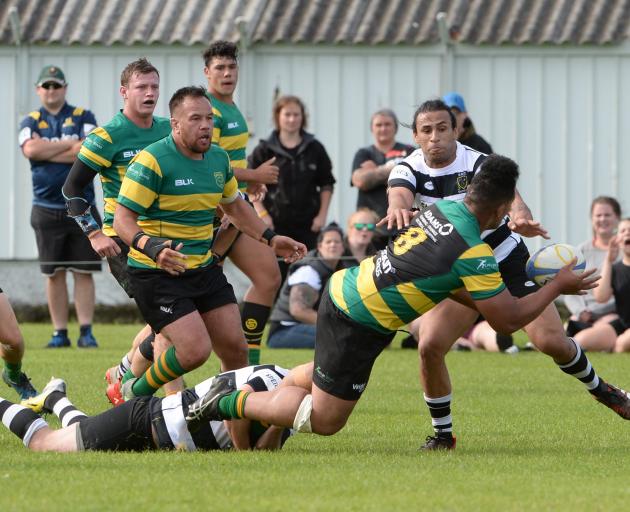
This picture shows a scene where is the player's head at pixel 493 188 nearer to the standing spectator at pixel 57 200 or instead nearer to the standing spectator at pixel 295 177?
the standing spectator at pixel 295 177

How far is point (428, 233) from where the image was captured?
270 inches

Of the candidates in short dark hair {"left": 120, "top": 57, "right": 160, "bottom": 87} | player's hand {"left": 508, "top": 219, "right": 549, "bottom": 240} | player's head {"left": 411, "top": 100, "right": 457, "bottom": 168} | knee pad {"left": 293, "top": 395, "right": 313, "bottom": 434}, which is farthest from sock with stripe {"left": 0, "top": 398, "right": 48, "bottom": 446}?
player's hand {"left": 508, "top": 219, "right": 549, "bottom": 240}

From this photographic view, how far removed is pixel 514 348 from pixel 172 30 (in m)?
6.45

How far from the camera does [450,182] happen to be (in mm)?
7727

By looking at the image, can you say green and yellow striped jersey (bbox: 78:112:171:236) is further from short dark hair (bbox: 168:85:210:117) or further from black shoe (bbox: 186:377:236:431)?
black shoe (bbox: 186:377:236:431)

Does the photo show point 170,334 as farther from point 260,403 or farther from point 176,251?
point 260,403

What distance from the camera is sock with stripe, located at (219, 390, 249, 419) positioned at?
6793mm

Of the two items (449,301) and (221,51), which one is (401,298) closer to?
(449,301)

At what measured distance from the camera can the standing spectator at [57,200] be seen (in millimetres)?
13523

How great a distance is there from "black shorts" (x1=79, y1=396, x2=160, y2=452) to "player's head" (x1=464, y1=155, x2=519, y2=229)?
1.83 metres

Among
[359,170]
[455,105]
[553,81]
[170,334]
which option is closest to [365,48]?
[553,81]

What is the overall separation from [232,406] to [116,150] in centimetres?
239

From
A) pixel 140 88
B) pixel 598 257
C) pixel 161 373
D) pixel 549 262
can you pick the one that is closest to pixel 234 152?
pixel 140 88

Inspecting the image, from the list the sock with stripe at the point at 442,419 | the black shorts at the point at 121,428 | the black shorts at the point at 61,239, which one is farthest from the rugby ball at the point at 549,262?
the black shorts at the point at 61,239
